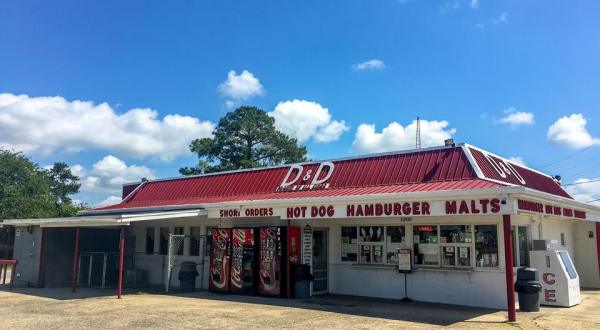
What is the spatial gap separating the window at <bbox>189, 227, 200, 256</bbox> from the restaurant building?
4cm

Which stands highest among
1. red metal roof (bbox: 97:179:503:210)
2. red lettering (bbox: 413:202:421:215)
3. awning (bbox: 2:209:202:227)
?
red metal roof (bbox: 97:179:503:210)

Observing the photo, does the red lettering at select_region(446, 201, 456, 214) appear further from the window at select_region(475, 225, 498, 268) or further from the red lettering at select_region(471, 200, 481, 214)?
the window at select_region(475, 225, 498, 268)

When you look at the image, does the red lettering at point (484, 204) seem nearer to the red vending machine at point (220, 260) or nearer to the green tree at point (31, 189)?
the red vending machine at point (220, 260)

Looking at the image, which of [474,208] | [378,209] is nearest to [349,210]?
[378,209]

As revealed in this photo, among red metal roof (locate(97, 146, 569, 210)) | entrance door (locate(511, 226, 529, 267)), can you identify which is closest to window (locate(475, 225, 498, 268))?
entrance door (locate(511, 226, 529, 267))

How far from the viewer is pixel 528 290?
42.7ft

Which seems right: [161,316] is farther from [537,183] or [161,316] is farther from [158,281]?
[537,183]

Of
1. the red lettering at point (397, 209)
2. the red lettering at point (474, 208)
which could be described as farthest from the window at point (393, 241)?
the red lettering at point (474, 208)

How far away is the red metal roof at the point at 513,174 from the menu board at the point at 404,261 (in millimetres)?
3283

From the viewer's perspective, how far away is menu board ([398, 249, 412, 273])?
609 inches

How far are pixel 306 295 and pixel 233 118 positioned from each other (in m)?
37.5

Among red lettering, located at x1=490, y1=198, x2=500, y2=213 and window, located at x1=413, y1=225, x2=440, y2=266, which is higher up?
red lettering, located at x1=490, y1=198, x2=500, y2=213

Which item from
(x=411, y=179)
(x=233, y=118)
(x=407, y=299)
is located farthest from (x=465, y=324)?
(x=233, y=118)

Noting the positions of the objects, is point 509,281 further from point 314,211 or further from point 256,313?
point 256,313
